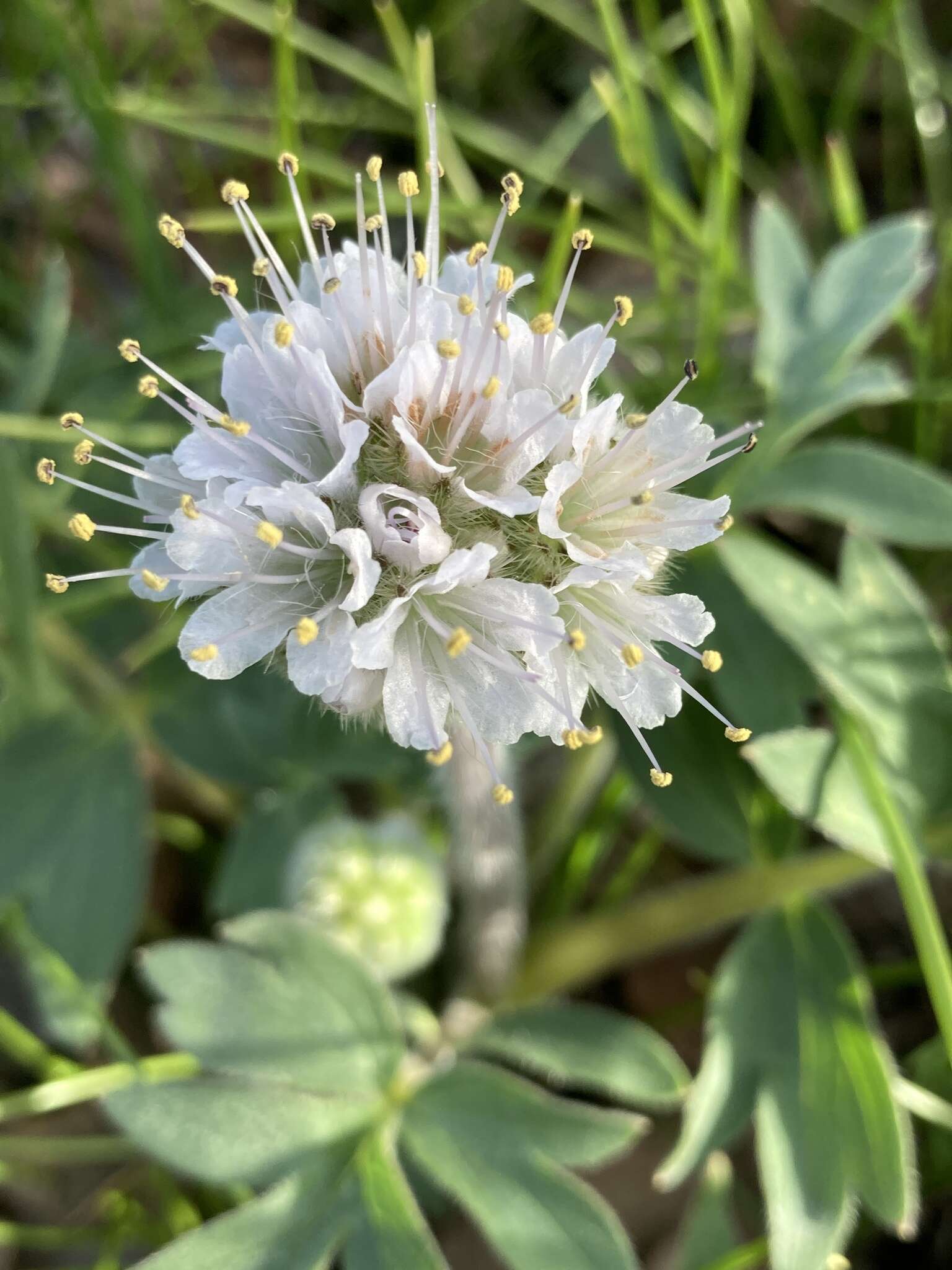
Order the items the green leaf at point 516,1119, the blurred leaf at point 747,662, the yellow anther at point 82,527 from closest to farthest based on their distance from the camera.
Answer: the yellow anther at point 82,527 < the green leaf at point 516,1119 < the blurred leaf at point 747,662

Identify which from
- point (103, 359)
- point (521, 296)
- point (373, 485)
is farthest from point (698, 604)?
point (103, 359)

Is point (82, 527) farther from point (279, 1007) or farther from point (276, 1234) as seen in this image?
point (276, 1234)

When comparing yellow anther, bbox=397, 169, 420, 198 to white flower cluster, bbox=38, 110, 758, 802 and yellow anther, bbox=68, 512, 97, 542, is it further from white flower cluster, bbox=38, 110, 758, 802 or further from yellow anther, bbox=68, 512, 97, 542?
yellow anther, bbox=68, 512, 97, 542

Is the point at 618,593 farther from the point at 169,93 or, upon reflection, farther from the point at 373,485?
the point at 169,93

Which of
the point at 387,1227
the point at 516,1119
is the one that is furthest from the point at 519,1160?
the point at 387,1227

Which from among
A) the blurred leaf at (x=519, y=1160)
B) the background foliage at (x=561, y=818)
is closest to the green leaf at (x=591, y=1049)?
the background foliage at (x=561, y=818)

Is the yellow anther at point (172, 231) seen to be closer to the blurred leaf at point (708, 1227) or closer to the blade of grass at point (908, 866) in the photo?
the blade of grass at point (908, 866)
